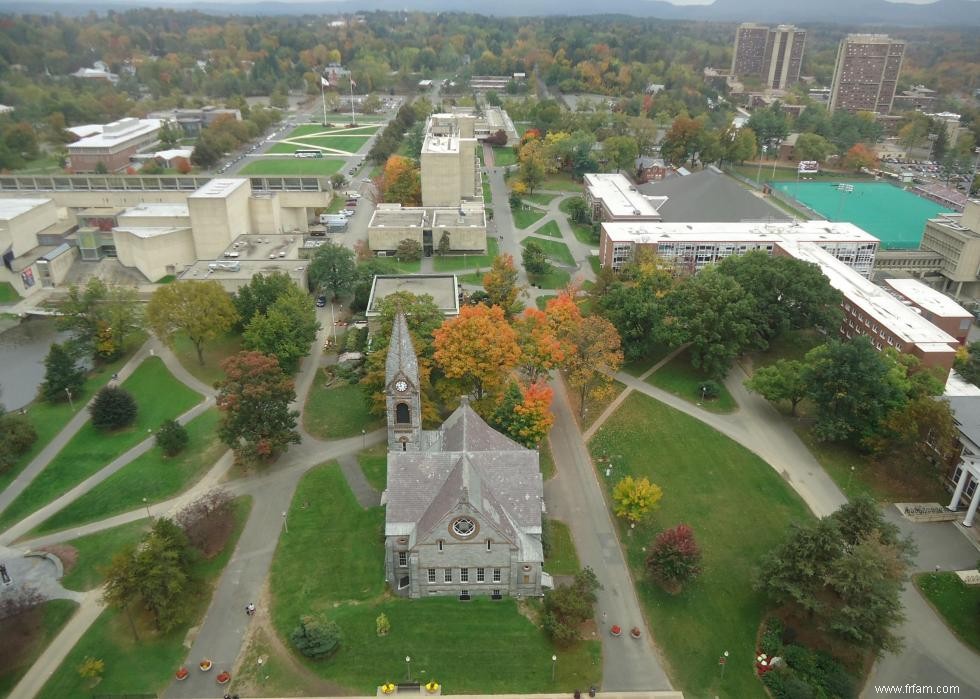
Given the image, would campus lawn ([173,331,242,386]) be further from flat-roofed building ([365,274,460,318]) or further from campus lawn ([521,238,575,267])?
campus lawn ([521,238,575,267])

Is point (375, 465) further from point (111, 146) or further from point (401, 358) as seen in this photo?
point (111, 146)

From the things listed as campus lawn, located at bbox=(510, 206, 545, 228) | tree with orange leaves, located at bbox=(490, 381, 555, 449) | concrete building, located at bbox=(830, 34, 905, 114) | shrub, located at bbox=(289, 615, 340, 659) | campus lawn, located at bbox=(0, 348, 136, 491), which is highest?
concrete building, located at bbox=(830, 34, 905, 114)

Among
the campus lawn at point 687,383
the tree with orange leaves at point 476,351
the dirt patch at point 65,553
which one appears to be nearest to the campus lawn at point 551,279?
the campus lawn at point 687,383

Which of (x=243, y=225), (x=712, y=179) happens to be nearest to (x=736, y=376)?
(x=712, y=179)

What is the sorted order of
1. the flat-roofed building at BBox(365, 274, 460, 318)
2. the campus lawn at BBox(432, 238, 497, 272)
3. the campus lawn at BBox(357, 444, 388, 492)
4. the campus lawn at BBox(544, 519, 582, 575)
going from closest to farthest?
the campus lawn at BBox(544, 519, 582, 575) < the campus lawn at BBox(357, 444, 388, 492) < the flat-roofed building at BBox(365, 274, 460, 318) < the campus lawn at BBox(432, 238, 497, 272)

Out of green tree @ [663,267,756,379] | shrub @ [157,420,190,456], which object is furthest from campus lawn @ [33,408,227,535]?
green tree @ [663,267,756,379]

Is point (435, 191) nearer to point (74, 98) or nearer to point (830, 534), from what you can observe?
point (830, 534)

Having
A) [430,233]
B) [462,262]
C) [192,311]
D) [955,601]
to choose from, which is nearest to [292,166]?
[430,233]
